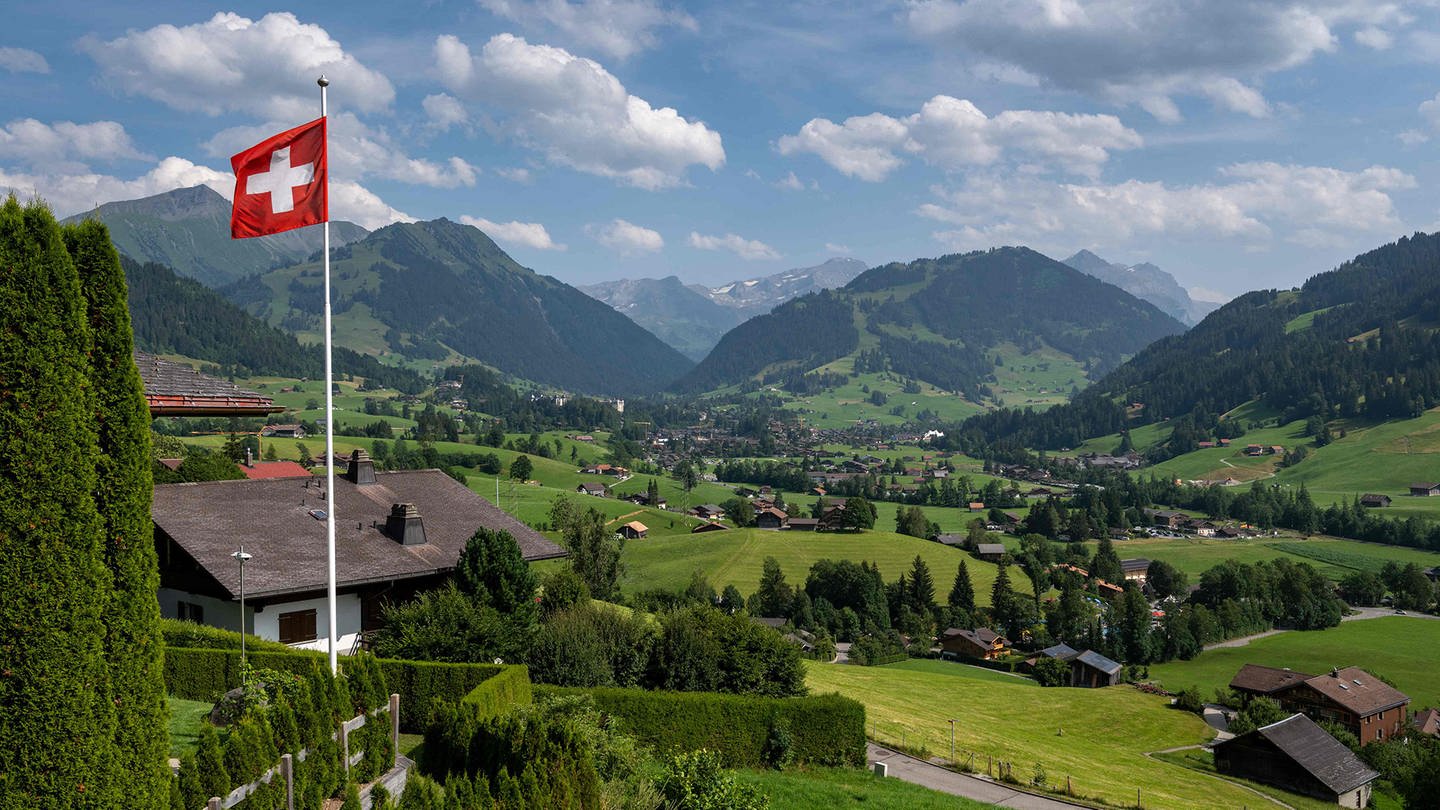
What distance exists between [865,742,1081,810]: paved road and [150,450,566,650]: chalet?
15812mm

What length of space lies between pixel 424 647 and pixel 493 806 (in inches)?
601

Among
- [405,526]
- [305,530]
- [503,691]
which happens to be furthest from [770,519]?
[503,691]

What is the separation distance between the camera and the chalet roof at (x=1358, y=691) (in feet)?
Answer: 271

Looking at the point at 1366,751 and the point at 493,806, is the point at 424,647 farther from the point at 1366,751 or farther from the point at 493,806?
the point at 1366,751

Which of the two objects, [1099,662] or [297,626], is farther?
[1099,662]

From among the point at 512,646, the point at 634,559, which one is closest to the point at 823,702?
the point at 512,646

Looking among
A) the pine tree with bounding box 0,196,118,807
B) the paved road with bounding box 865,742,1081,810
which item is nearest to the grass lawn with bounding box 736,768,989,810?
the paved road with bounding box 865,742,1081,810

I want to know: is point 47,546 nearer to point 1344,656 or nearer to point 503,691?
point 503,691

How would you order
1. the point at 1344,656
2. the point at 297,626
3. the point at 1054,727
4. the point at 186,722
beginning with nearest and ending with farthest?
1. the point at 186,722
2. the point at 297,626
3. the point at 1054,727
4. the point at 1344,656

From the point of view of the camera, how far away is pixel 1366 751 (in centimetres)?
7450

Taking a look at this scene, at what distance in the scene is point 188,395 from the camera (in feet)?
71.7

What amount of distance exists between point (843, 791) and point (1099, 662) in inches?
3422

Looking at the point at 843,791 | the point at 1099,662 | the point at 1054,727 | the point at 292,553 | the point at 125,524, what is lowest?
the point at 1099,662

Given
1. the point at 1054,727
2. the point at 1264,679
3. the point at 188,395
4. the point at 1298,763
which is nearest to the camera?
the point at 188,395
